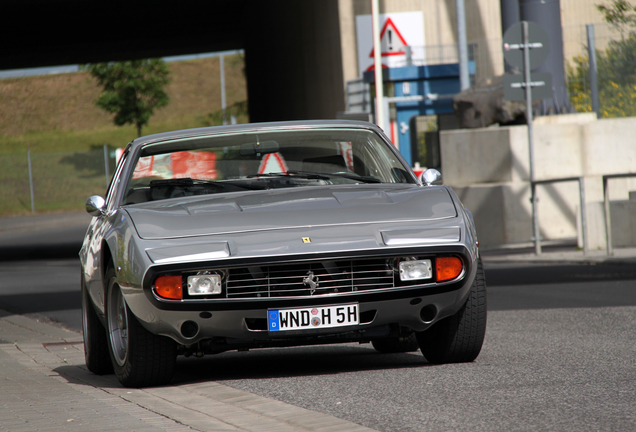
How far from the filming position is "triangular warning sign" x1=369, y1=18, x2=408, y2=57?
2554cm

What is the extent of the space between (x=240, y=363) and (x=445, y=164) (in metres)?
11.7

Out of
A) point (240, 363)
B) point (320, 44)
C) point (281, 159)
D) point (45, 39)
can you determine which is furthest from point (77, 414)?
point (45, 39)

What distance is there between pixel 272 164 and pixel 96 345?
165 cm

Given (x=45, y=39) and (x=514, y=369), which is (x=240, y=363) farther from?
(x=45, y=39)

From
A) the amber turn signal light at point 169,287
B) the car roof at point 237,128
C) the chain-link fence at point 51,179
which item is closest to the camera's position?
the amber turn signal light at point 169,287

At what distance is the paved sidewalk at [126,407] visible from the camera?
4574 millimetres

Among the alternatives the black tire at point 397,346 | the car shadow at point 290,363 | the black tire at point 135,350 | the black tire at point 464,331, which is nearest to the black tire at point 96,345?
the car shadow at point 290,363

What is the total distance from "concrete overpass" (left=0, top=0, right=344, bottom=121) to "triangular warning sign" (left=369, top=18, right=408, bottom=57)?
48.5 inches

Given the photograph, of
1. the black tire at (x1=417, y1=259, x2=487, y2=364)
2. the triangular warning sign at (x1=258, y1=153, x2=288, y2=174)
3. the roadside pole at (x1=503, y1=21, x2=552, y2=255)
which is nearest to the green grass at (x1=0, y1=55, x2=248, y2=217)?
the roadside pole at (x1=503, y1=21, x2=552, y2=255)

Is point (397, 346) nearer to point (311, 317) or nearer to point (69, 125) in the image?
point (311, 317)

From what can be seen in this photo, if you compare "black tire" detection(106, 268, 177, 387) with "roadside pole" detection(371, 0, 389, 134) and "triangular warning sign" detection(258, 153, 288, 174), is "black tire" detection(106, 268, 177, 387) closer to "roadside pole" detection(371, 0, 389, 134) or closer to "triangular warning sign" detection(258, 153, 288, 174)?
"triangular warning sign" detection(258, 153, 288, 174)

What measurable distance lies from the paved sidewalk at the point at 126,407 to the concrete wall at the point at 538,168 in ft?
36.9

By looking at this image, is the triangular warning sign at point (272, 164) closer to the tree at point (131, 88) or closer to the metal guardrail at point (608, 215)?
the metal guardrail at point (608, 215)

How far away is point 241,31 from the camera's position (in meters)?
37.5
